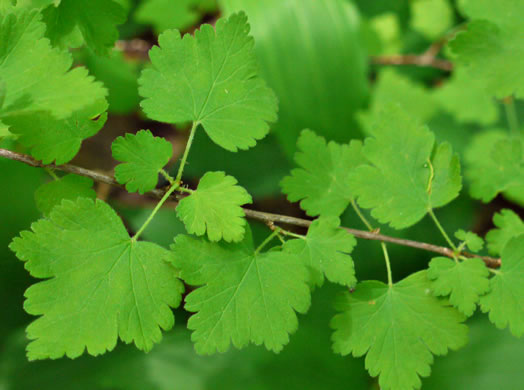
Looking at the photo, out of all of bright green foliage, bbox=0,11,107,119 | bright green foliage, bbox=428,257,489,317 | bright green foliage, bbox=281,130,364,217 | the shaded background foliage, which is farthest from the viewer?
the shaded background foliage

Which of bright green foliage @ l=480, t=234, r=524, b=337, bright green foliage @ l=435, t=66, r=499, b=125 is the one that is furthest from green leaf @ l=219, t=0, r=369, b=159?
bright green foliage @ l=480, t=234, r=524, b=337

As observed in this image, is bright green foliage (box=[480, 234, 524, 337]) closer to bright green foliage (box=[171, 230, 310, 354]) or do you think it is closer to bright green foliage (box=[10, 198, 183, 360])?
bright green foliage (box=[171, 230, 310, 354])

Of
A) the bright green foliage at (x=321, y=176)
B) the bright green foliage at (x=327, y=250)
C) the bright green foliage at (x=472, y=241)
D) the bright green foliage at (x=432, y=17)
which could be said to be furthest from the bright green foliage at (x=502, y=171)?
the bright green foliage at (x=432, y=17)

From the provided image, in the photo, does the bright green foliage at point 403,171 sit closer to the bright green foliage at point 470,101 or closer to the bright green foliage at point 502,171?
the bright green foliage at point 502,171

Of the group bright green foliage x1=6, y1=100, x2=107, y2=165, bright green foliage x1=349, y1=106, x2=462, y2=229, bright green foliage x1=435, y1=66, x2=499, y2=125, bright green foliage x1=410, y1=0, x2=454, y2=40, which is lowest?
bright green foliage x1=435, y1=66, x2=499, y2=125

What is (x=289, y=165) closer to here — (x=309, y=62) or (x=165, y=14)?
(x=309, y=62)
